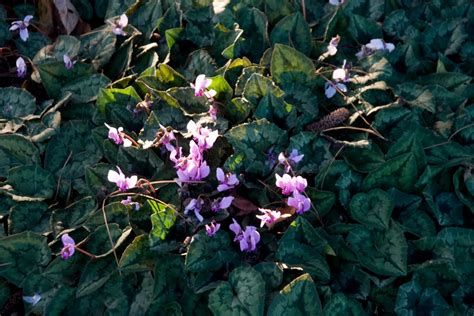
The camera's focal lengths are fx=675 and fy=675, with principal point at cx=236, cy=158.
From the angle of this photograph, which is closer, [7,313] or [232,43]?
[7,313]

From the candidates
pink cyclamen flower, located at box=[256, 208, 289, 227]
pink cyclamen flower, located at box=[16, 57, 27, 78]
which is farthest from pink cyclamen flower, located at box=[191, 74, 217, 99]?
pink cyclamen flower, located at box=[16, 57, 27, 78]

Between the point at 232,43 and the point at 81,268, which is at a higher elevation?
the point at 232,43

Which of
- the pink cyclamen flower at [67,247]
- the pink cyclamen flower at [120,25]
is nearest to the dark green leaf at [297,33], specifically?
the pink cyclamen flower at [120,25]

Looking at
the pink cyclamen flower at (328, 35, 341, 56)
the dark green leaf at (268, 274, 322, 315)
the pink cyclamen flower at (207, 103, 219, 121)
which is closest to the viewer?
the dark green leaf at (268, 274, 322, 315)

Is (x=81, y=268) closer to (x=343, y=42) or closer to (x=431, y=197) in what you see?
(x=431, y=197)

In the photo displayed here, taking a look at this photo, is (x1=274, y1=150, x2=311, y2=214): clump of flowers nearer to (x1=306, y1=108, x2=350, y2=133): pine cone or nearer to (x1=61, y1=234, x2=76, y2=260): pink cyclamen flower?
(x1=306, y1=108, x2=350, y2=133): pine cone

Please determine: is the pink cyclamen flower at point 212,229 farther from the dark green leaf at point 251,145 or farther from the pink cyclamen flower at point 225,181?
the dark green leaf at point 251,145

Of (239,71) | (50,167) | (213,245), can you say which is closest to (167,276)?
(213,245)
